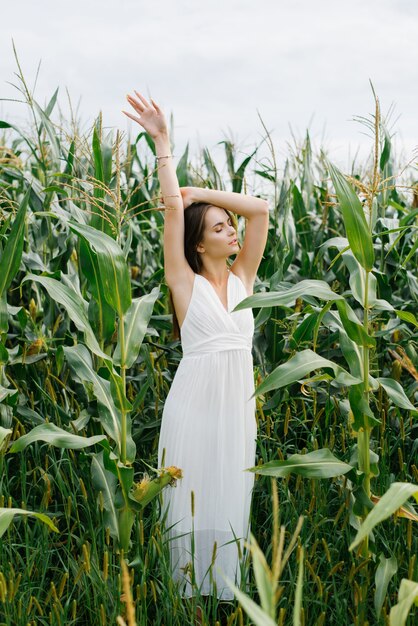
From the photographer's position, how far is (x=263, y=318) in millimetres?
3543

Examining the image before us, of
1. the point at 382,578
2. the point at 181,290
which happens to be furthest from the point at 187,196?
the point at 382,578

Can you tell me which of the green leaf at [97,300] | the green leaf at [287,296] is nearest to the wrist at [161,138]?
the green leaf at [97,300]

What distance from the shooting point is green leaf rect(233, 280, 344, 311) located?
263 centimetres

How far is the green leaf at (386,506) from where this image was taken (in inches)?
70.8

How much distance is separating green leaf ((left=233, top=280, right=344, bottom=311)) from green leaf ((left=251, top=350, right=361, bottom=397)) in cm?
19

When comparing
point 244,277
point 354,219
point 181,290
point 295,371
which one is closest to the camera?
point 295,371

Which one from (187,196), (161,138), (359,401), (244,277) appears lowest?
(359,401)

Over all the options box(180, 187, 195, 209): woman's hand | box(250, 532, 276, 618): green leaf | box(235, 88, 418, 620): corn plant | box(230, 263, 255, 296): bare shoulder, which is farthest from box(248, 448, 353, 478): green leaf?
box(250, 532, 276, 618): green leaf

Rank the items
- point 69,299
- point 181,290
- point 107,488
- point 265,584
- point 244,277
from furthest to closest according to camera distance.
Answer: point 244,277
point 181,290
point 107,488
point 69,299
point 265,584

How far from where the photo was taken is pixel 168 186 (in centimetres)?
313

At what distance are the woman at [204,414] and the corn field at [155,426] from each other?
0.36 ft

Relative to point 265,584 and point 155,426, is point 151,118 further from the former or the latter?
point 265,584

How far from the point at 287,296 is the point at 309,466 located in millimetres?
602

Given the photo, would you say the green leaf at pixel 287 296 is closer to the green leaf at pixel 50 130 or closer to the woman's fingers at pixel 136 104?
the woman's fingers at pixel 136 104
